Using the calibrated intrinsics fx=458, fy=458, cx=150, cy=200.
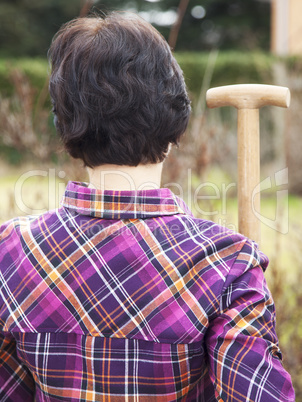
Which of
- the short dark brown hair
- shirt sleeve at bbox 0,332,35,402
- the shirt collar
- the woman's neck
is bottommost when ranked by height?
shirt sleeve at bbox 0,332,35,402

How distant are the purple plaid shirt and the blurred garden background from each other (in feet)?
1.05

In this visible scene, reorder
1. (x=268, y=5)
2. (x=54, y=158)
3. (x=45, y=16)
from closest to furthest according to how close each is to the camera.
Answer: (x=54, y=158) < (x=45, y=16) < (x=268, y=5)

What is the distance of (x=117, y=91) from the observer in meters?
0.95

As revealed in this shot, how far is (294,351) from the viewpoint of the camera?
7.93 ft

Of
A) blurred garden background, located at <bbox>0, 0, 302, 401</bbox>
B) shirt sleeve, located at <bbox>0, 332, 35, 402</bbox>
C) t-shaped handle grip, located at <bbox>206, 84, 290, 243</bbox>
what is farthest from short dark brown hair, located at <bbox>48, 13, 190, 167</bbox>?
shirt sleeve, located at <bbox>0, 332, 35, 402</bbox>

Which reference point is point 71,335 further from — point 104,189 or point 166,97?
point 166,97

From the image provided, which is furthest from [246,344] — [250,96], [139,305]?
[250,96]

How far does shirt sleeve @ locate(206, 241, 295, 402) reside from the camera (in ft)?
2.92

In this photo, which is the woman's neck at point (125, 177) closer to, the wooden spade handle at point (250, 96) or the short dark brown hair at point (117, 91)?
the short dark brown hair at point (117, 91)

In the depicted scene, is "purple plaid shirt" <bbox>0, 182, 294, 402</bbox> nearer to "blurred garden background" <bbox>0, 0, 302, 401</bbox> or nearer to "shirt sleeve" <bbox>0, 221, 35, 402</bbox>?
"shirt sleeve" <bbox>0, 221, 35, 402</bbox>

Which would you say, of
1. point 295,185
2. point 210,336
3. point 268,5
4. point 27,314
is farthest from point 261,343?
point 268,5

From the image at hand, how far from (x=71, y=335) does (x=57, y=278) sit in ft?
0.42

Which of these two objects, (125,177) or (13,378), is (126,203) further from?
(13,378)

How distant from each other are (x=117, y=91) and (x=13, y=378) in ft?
2.53
